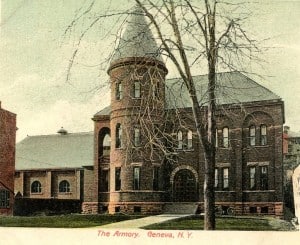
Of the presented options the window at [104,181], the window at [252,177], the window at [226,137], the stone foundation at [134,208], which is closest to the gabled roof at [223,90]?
the window at [226,137]

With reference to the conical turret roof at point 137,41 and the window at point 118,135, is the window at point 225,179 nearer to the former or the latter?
the window at point 118,135

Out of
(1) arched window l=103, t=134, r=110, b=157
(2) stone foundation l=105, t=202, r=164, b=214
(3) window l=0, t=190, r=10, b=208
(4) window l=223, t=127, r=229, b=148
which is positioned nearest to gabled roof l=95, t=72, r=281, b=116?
(4) window l=223, t=127, r=229, b=148

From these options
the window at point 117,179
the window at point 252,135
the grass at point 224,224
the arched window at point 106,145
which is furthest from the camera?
the window at point 117,179

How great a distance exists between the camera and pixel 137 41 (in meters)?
4.27

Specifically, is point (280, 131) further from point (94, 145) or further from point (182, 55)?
point (94, 145)

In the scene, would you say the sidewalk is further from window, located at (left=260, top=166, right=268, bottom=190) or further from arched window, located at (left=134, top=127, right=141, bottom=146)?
window, located at (left=260, top=166, right=268, bottom=190)

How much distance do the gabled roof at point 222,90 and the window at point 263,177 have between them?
0.70 m

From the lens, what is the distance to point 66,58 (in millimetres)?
4586

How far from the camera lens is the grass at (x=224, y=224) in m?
3.91

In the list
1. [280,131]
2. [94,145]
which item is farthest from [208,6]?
[94,145]

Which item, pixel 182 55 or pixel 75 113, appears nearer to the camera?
pixel 182 55

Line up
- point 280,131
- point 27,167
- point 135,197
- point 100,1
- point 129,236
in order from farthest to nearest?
point 27,167, point 135,197, point 280,131, point 100,1, point 129,236

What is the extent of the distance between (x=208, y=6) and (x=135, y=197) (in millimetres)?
2388

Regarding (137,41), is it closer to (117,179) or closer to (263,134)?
(263,134)
